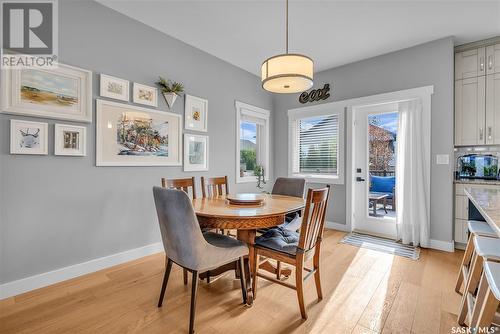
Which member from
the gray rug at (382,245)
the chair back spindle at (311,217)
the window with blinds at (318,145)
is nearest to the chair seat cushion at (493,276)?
the chair back spindle at (311,217)

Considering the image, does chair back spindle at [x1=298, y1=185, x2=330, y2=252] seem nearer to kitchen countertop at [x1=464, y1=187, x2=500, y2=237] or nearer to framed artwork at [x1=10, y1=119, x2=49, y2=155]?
kitchen countertop at [x1=464, y1=187, x2=500, y2=237]

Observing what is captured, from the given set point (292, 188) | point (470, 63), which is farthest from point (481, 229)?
point (470, 63)

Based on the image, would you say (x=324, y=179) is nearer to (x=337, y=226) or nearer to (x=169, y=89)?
(x=337, y=226)

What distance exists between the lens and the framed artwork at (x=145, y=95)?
8.84 feet

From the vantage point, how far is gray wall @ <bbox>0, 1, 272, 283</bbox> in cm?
199

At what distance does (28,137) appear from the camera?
2.02 meters

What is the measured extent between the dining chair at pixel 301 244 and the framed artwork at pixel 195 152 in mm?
1681

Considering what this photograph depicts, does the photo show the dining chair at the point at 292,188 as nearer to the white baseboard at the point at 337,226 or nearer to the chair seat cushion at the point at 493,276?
the white baseboard at the point at 337,226

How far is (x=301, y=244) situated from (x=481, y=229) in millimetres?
1389

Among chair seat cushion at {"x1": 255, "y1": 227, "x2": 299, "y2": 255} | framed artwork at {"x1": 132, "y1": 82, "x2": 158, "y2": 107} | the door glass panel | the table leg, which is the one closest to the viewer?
chair seat cushion at {"x1": 255, "y1": 227, "x2": 299, "y2": 255}

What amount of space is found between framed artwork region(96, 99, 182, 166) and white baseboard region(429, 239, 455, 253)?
138 inches

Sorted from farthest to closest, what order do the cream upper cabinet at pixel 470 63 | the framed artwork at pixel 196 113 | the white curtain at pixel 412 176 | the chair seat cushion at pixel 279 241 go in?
1. the framed artwork at pixel 196 113
2. the white curtain at pixel 412 176
3. the cream upper cabinet at pixel 470 63
4. the chair seat cushion at pixel 279 241

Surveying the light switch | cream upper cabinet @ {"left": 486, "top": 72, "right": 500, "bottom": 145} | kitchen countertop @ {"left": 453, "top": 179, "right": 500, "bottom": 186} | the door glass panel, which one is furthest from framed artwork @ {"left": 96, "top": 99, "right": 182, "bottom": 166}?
cream upper cabinet @ {"left": 486, "top": 72, "right": 500, "bottom": 145}

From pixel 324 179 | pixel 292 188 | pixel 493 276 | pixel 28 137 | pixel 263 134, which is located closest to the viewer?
pixel 493 276
